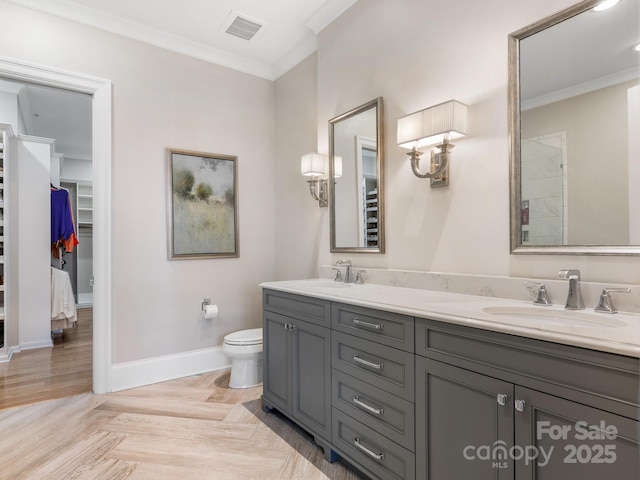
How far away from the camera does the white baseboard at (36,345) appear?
13.3 ft

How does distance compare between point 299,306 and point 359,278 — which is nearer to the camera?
point 299,306

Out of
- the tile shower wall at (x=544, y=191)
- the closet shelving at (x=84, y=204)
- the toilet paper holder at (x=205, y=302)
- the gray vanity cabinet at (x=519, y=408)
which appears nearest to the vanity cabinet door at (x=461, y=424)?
the gray vanity cabinet at (x=519, y=408)

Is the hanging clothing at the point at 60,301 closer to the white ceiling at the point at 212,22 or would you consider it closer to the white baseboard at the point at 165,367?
the white baseboard at the point at 165,367

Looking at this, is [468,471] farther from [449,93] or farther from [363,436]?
[449,93]

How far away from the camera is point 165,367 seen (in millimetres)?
3143

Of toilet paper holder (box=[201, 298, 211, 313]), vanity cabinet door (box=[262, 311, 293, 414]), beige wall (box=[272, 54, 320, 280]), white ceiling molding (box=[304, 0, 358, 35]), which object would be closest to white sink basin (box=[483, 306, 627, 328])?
vanity cabinet door (box=[262, 311, 293, 414])

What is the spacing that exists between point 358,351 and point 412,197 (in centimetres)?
97

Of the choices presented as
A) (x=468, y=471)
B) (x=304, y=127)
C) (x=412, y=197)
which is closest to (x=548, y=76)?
(x=412, y=197)

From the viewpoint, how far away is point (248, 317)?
3609mm

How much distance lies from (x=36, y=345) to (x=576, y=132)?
5.15 m

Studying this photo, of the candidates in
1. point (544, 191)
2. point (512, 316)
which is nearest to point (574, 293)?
point (512, 316)

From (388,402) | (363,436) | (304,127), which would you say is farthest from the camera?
(304,127)

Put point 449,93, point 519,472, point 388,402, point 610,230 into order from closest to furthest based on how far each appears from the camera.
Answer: point 519,472 < point 610,230 < point 388,402 < point 449,93

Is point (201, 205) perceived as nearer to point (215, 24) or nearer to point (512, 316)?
point (215, 24)
